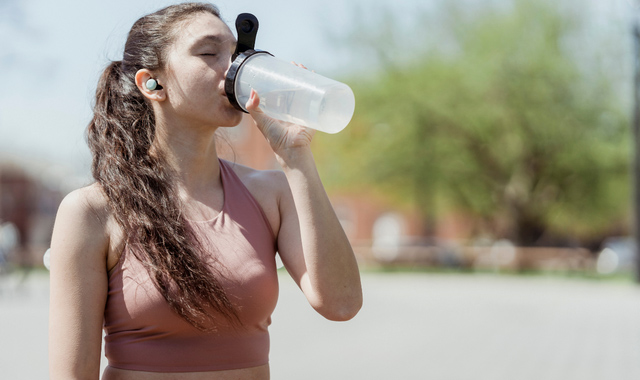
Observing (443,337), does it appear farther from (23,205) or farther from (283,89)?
(23,205)

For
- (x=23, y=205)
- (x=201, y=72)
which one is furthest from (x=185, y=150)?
(x=23, y=205)

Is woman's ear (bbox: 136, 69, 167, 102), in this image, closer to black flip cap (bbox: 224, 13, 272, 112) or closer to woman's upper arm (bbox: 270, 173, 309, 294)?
black flip cap (bbox: 224, 13, 272, 112)

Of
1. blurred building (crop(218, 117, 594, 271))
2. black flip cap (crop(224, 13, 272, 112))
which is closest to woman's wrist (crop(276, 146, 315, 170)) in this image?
black flip cap (crop(224, 13, 272, 112))

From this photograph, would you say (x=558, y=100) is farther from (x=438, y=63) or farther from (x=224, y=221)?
(x=224, y=221)

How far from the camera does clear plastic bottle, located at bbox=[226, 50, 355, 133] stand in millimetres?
1905

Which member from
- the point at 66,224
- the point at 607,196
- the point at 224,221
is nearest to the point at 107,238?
the point at 66,224

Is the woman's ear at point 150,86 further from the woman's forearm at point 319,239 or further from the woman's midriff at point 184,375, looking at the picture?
the woman's midriff at point 184,375

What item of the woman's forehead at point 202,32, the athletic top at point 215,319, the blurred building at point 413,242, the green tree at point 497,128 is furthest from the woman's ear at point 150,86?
the green tree at point 497,128

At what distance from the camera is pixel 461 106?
24.8 metres

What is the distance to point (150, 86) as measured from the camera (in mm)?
1984

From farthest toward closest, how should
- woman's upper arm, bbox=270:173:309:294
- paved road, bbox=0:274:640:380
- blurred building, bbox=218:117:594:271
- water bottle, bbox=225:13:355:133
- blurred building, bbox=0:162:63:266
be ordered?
blurred building, bbox=0:162:63:266 → blurred building, bbox=218:117:594:271 → paved road, bbox=0:274:640:380 → woman's upper arm, bbox=270:173:309:294 → water bottle, bbox=225:13:355:133

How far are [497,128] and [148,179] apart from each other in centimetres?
2465

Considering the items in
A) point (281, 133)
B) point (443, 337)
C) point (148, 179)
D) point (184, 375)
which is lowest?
point (443, 337)

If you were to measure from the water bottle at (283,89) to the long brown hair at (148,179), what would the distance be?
0.66ft
